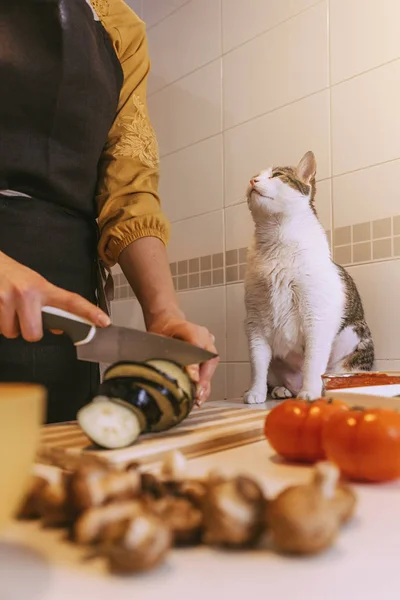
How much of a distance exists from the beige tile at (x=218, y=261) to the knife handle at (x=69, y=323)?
1.43m

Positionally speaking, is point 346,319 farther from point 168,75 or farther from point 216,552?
point 168,75

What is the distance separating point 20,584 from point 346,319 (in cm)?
128

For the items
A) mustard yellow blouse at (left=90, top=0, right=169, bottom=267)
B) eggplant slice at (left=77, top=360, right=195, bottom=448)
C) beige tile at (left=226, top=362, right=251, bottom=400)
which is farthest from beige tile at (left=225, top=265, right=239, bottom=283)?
eggplant slice at (left=77, top=360, right=195, bottom=448)

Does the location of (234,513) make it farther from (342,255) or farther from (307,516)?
(342,255)

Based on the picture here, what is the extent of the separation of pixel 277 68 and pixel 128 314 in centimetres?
125

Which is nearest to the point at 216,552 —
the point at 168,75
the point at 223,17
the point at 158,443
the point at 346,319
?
the point at 158,443

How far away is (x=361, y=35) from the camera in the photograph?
5.42 feet

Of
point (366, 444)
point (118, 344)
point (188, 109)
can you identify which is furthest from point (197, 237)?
point (366, 444)

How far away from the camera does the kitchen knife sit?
665 mm

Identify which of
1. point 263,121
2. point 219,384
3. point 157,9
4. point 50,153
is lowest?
point 219,384

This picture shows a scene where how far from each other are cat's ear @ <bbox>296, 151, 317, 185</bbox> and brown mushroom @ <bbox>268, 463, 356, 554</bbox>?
4.12ft

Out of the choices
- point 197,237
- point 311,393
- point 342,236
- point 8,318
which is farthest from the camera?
point 197,237

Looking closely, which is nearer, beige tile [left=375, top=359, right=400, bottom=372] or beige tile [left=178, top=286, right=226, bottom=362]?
beige tile [left=375, top=359, right=400, bottom=372]

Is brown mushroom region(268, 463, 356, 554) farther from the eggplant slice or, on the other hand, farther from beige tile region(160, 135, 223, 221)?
beige tile region(160, 135, 223, 221)
